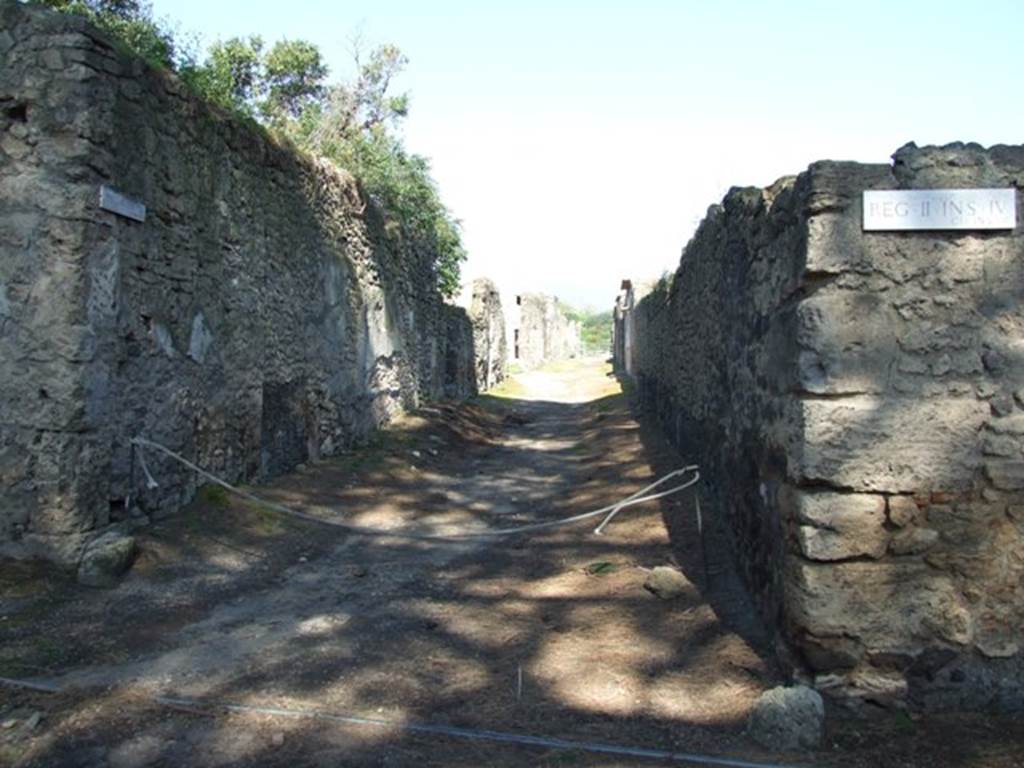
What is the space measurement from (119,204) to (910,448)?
5.00m

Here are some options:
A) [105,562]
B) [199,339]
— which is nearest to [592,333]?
[199,339]

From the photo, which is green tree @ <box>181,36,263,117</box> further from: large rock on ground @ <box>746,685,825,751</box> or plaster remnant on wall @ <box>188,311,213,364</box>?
large rock on ground @ <box>746,685,825,751</box>

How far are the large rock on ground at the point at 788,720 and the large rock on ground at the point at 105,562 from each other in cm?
381

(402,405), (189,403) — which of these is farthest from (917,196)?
(402,405)

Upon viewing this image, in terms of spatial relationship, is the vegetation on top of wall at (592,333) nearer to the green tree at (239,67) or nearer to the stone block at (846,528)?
the green tree at (239,67)

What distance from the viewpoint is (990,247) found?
3809 mm

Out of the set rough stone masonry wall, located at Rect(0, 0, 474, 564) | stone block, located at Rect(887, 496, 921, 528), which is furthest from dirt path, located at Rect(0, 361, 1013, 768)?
stone block, located at Rect(887, 496, 921, 528)

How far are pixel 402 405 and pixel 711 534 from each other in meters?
8.34

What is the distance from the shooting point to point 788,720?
11.4 ft

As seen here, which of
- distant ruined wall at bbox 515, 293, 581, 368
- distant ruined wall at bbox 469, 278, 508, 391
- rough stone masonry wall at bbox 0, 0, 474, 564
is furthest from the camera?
distant ruined wall at bbox 515, 293, 581, 368

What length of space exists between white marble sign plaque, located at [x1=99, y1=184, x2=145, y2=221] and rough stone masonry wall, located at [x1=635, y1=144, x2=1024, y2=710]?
14.1ft

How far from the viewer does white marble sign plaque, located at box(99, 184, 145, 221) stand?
564cm

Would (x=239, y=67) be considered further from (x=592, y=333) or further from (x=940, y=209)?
(x=592, y=333)

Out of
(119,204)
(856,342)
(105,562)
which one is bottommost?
(105,562)
